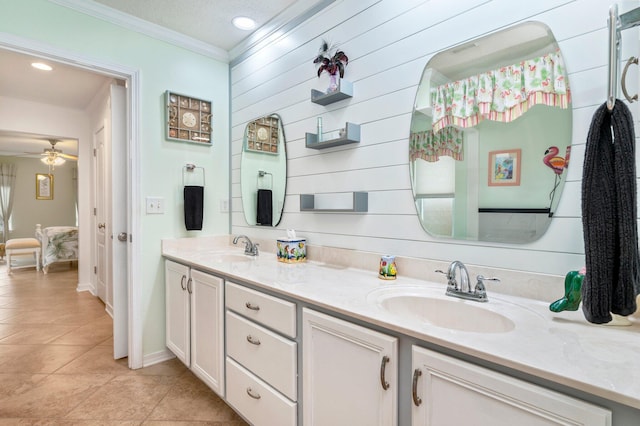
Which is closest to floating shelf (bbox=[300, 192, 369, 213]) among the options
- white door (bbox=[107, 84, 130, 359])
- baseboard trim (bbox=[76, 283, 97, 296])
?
white door (bbox=[107, 84, 130, 359])

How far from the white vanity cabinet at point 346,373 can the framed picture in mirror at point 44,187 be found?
30.2 ft

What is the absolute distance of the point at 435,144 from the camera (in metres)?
1.53

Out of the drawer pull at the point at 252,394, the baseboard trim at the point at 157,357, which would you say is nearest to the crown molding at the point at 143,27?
the baseboard trim at the point at 157,357

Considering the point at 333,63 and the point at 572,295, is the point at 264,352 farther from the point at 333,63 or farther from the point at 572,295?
the point at 333,63

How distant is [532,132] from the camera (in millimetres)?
1249

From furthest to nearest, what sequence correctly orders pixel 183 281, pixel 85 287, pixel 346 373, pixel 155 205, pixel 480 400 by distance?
pixel 85 287 → pixel 155 205 → pixel 183 281 → pixel 346 373 → pixel 480 400

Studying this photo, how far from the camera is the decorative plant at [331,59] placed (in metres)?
1.90

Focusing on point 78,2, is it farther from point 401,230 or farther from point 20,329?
point 20,329

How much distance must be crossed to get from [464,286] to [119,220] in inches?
94.3

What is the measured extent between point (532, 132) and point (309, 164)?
1255 mm

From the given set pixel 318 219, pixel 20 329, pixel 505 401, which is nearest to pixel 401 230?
pixel 318 219

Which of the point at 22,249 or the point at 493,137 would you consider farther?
the point at 22,249

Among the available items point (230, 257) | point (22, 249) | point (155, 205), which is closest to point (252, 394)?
point (230, 257)

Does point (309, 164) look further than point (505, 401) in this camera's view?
Yes
